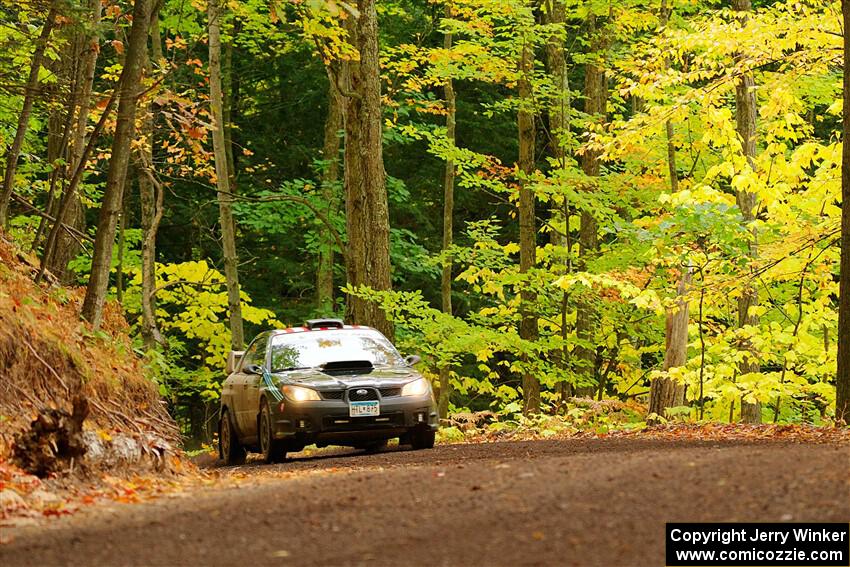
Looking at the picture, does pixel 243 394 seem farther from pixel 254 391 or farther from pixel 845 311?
pixel 845 311

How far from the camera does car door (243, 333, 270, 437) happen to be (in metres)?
15.1

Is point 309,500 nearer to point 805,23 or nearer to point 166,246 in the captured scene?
point 805,23

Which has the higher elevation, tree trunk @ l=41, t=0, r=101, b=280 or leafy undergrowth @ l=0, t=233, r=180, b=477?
tree trunk @ l=41, t=0, r=101, b=280

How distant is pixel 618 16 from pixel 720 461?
20.9 m

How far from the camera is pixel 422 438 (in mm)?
15094

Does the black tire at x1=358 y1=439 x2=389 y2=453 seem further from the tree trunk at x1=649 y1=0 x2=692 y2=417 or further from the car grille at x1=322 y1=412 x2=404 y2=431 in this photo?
the tree trunk at x1=649 y1=0 x2=692 y2=417

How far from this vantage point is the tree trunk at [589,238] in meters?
25.7

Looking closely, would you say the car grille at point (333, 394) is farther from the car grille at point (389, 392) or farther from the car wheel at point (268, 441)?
the car wheel at point (268, 441)

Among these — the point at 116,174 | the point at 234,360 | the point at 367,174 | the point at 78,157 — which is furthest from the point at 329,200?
the point at 116,174

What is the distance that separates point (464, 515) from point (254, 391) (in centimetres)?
893

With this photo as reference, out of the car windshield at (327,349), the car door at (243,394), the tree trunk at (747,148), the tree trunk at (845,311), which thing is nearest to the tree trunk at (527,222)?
the tree trunk at (747,148)

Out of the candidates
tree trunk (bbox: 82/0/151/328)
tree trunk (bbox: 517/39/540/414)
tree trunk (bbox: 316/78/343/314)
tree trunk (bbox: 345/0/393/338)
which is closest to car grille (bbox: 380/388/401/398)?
tree trunk (bbox: 82/0/151/328)

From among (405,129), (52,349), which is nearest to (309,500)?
(52,349)

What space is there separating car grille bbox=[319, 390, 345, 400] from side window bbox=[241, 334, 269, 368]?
5.08 feet
